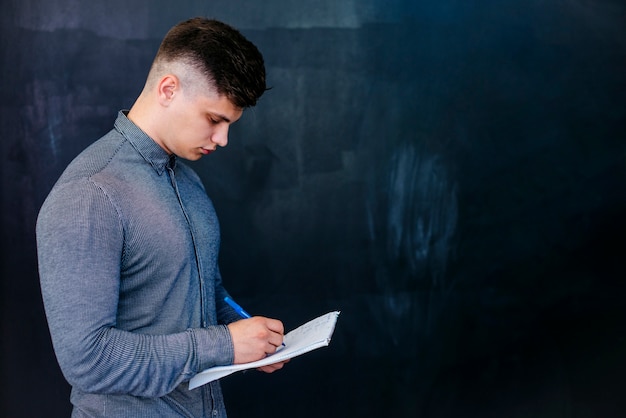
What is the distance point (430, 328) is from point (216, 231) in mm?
1233

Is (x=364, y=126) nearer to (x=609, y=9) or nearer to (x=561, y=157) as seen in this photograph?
(x=561, y=157)

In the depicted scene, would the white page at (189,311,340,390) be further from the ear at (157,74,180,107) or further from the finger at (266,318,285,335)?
the ear at (157,74,180,107)

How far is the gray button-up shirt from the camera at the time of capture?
106 cm

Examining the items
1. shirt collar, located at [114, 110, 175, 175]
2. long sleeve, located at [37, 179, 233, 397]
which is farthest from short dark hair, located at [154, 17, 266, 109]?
long sleeve, located at [37, 179, 233, 397]

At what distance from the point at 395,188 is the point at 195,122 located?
46.4 inches

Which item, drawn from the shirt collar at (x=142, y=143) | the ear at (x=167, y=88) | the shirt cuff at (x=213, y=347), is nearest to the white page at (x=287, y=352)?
the shirt cuff at (x=213, y=347)

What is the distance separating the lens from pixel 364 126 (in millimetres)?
2301

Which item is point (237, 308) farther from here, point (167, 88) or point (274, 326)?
point (167, 88)

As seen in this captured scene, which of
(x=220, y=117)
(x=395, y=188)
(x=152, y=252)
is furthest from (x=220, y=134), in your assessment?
(x=395, y=188)

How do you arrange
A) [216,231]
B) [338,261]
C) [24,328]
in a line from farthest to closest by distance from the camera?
1. [338,261]
2. [24,328]
3. [216,231]

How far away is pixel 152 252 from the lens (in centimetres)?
116

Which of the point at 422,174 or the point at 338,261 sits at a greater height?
the point at 422,174

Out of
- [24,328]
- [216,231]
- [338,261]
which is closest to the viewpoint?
[216,231]

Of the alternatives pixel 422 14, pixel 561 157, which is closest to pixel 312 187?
pixel 422 14
